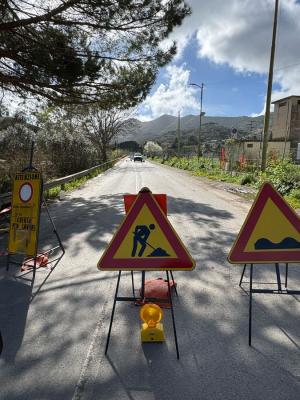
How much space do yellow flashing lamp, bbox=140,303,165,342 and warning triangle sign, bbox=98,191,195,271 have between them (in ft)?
1.68

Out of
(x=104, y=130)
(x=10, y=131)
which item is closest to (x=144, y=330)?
(x=10, y=131)

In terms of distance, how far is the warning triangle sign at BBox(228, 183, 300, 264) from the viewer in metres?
3.62

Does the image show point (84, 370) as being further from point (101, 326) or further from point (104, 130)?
point (104, 130)

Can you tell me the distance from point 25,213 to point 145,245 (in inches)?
116

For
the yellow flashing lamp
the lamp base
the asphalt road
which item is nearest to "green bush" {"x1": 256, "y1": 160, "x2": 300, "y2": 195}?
the asphalt road

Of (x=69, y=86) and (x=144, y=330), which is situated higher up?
(x=69, y=86)

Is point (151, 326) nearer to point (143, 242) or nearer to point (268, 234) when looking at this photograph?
point (143, 242)

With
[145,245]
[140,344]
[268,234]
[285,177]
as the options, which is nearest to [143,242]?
[145,245]

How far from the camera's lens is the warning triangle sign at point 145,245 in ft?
11.5

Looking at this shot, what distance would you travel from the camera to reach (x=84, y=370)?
3109mm

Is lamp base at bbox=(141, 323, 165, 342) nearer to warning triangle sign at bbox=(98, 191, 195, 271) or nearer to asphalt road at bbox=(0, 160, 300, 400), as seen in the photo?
asphalt road at bbox=(0, 160, 300, 400)

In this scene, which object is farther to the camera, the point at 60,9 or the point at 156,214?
the point at 60,9

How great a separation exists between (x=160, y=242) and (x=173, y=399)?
1317 mm

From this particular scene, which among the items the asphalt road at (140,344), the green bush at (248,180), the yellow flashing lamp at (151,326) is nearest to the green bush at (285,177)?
the green bush at (248,180)
